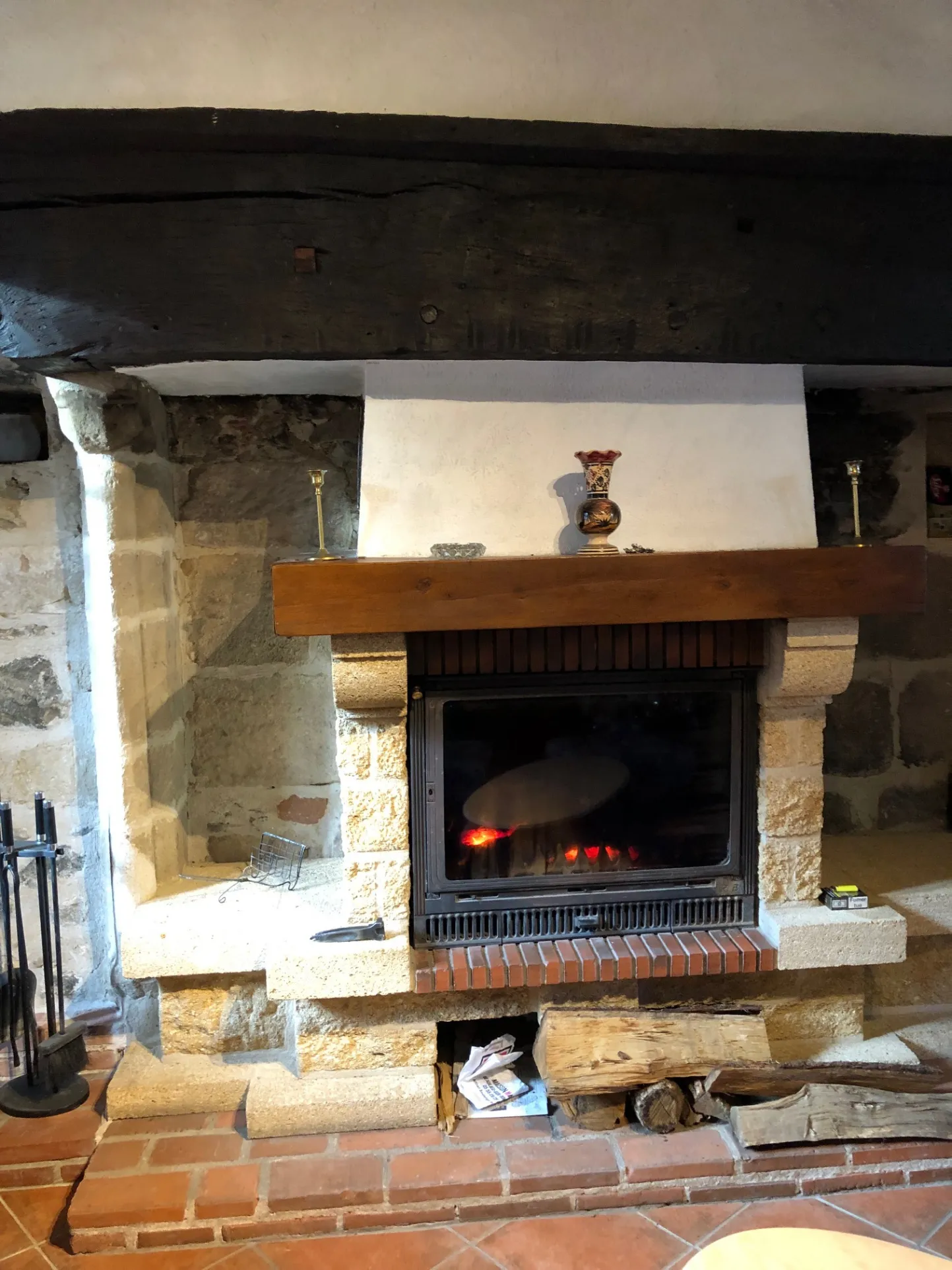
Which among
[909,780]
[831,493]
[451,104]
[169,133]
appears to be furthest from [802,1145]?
[169,133]

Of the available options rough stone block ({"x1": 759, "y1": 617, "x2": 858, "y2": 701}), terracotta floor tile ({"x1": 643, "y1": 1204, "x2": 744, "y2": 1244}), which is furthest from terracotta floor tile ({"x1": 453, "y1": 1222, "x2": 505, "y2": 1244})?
rough stone block ({"x1": 759, "y1": 617, "x2": 858, "y2": 701})

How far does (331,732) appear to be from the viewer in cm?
249

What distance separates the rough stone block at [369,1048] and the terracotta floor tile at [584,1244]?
43 centimetres

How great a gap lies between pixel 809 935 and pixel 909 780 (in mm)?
848

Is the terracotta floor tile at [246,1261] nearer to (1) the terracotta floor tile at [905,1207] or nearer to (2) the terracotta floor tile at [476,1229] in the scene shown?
(2) the terracotta floor tile at [476,1229]

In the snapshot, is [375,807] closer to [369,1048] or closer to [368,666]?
[368,666]

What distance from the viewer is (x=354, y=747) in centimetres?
208

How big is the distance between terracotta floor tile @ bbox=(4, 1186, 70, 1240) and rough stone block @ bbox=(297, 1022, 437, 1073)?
1.86 feet

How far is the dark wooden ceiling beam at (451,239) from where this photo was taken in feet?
5.87

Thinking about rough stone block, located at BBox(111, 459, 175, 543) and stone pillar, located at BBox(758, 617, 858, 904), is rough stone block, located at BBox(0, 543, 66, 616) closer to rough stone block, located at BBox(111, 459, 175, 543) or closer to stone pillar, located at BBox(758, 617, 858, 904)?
rough stone block, located at BBox(111, 459, 175, 543)

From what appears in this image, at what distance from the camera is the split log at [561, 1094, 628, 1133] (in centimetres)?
206

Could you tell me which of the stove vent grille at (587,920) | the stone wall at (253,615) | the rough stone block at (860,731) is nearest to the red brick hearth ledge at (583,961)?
the stove vent grille at (587,920)

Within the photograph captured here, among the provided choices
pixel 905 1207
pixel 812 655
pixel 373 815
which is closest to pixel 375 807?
pixel 373 815

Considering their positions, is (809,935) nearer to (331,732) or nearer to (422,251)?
(331,732)
